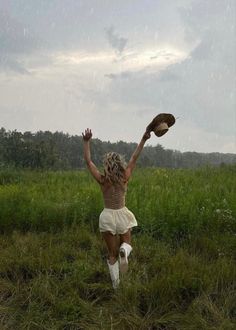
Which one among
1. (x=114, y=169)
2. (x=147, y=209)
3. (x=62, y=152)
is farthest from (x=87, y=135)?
(x=62, y=152)

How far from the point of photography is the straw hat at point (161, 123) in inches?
240

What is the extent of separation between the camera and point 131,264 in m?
6.67

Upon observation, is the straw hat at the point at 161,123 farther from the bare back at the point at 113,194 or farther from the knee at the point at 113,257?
the knee at the point at 113,257

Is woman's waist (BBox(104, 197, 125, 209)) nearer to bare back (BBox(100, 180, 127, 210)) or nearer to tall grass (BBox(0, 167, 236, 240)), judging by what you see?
bare back (BBox(100, 180, 127, 210))

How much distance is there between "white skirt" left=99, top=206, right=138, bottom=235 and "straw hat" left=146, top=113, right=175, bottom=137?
3.72 ft

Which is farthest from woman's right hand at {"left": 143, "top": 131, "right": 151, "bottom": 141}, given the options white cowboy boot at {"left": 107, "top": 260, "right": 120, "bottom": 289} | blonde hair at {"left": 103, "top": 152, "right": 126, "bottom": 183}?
white cowboy boot at {"left": 107, "top": 260, "right": 120, "bottom": 289}

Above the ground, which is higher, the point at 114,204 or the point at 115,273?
the point at 114,204

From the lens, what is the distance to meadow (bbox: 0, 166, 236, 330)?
5332mm

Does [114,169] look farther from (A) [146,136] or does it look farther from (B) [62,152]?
(B) [62,152]

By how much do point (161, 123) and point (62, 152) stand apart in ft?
390

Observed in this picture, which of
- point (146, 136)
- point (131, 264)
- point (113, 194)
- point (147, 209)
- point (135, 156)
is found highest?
point (146, 136)

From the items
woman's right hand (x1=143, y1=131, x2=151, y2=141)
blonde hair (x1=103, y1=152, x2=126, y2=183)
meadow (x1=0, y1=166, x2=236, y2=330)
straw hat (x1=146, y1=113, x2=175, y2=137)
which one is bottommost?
meadow (x1=0, y1=166, x2=236, y2=330)

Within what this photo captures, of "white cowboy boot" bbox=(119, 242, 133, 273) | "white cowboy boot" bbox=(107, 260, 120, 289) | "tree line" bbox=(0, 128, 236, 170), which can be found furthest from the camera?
"tree line" bbox=(0, 128, 236, 170)

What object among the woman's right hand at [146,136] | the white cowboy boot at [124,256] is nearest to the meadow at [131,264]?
the white cowboy boot at [124,256]
